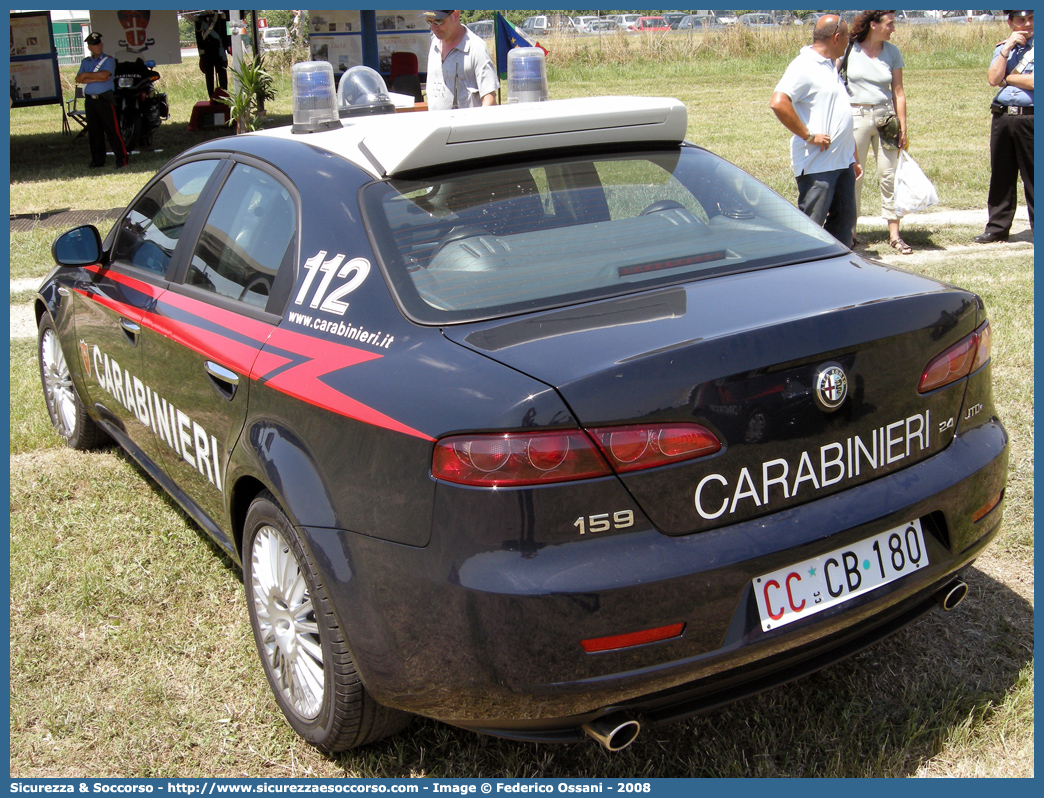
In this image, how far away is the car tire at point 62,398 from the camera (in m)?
4.66

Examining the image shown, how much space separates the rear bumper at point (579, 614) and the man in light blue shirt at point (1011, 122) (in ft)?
23.6

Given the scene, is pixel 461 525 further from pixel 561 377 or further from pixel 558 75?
pixel 558 75

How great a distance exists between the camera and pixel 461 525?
Answer: 197cm

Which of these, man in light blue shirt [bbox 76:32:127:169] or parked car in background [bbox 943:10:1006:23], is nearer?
man in light blue shirt [bbox 76:32:127:169]

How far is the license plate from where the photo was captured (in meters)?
2.08

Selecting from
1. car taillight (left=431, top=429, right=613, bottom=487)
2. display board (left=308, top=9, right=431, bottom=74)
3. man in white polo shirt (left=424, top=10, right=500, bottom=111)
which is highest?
display board (left=308, top=9, right=431, bottom=74)

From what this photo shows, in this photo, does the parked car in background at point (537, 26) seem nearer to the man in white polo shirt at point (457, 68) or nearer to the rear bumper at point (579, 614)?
the man in white polo shirt at point (457, 68)

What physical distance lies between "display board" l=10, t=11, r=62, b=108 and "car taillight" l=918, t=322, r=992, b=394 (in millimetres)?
20413

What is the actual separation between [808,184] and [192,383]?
4.93 meters

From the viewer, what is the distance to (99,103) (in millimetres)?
15461

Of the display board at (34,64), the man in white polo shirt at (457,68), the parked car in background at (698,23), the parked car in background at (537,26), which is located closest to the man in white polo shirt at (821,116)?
the man in white polo shirt at (457,68)

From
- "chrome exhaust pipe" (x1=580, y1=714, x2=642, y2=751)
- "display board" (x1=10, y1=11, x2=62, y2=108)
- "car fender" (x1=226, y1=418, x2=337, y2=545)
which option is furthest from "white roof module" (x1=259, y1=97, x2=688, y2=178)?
"display board" (x1=10, y1=11, x2=62, y2=108)

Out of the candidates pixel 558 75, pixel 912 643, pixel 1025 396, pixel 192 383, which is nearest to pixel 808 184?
pixel 1025 396

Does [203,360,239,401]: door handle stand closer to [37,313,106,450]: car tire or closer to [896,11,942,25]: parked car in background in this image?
[37,313,106,450]: car tire
